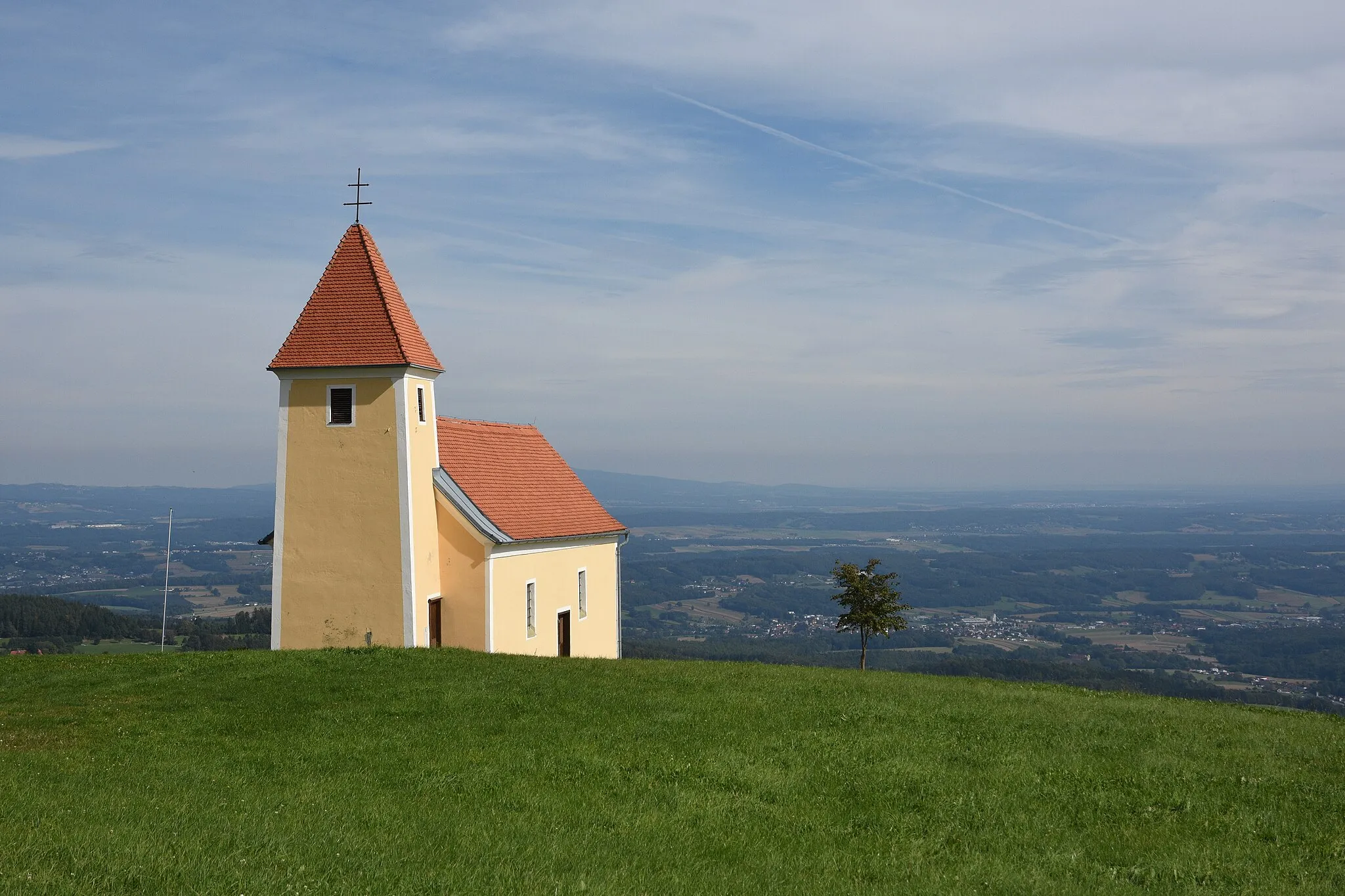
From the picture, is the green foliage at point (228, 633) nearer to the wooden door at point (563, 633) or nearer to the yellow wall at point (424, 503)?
the wooden door at point (563, 633)

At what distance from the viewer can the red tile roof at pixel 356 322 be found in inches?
1018

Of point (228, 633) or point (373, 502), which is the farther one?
point (228, 633)

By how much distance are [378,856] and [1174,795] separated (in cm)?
911

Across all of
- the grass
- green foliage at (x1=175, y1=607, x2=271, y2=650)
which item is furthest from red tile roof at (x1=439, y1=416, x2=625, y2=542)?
green foliage at (x1=175, y1=607, x2=271, y2=650)

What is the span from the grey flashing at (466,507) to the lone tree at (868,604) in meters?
8.97

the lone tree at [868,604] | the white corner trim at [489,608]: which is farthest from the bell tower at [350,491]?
the lone tree at [868,604]

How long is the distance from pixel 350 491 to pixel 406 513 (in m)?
1.51

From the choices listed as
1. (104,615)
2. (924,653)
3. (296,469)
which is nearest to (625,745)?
(296,469)

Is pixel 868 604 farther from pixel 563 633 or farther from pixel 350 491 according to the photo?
pixel 350 491

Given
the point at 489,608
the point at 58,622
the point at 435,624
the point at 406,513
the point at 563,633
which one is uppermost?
the point at 406,513

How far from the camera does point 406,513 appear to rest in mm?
25391

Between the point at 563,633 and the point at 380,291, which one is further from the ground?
the point at 380,291

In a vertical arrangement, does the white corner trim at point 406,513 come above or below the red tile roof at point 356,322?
below

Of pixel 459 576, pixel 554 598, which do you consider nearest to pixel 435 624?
pixel 459 576
